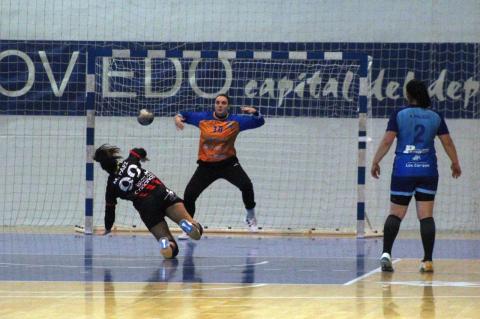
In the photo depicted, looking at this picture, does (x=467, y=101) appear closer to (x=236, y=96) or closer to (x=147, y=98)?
(x=236, y=96)

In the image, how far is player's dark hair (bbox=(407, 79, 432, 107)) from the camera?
45.0 ft

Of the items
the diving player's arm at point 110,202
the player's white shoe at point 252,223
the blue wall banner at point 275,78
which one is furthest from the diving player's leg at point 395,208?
the blue wall banner at point 275,78

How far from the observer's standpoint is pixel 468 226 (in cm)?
2142

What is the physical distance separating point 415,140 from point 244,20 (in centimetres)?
875

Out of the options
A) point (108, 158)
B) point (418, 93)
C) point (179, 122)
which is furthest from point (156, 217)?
point (418, 93)

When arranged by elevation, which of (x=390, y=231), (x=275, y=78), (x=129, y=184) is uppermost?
(x=275, y=78)

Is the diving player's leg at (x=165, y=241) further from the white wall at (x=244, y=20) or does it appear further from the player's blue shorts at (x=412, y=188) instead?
the white wall at (x=244, y=20)

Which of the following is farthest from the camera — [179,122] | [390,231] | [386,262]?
[179,122]

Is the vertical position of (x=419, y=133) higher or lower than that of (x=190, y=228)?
higher

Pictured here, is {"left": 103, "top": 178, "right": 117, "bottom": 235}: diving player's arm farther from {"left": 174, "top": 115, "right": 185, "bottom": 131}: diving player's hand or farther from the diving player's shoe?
{"left": 174, "top": 115, "right": 185, "bottom": 131}: diving player's hand

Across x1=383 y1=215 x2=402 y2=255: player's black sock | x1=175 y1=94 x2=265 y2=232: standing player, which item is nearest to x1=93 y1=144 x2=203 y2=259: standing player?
x1=175 y1=94 x2=265 y2=232: standing player

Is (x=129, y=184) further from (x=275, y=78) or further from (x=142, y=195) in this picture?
(x=275, y=78)

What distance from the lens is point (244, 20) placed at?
21859 millimetres

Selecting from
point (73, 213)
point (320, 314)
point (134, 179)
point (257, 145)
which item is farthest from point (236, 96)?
point (320, 314)
